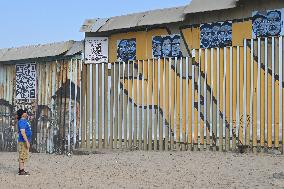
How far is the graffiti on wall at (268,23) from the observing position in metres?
9.45

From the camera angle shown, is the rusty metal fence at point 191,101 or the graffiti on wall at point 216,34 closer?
the rusty metal fence at point 191,101

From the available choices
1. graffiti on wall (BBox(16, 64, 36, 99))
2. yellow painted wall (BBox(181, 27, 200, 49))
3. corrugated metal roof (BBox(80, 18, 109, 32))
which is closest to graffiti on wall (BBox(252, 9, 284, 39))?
yellow painted wall (BBox(181, 27, 200, 49))

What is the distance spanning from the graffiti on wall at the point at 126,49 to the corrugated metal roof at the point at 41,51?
1061 millimetres

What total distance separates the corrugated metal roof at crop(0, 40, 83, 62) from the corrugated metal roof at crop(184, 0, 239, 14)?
320cm

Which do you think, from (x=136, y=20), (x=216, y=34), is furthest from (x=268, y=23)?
(x=136, y=20)

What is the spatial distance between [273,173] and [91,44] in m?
6.70

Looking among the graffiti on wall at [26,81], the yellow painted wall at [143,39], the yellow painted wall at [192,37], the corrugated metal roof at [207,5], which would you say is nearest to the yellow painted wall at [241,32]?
the corrugated metal roof at [207,5]

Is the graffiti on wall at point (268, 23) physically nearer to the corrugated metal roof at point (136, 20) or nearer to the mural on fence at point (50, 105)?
the corrugated metal roof at point (136, 20)

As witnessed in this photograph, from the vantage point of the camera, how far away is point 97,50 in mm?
11844

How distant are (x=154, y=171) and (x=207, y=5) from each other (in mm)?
4508

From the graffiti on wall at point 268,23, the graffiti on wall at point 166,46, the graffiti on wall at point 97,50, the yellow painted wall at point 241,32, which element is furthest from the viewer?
the graffiti on wall at point 97,50

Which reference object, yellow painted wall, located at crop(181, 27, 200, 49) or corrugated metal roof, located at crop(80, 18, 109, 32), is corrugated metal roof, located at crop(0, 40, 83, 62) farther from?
yellow painted wall, located at crop(181, 27, 200, 49)

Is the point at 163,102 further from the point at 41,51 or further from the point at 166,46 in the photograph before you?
the point at 41,51

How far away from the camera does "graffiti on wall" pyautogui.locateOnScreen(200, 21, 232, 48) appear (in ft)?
33.1
